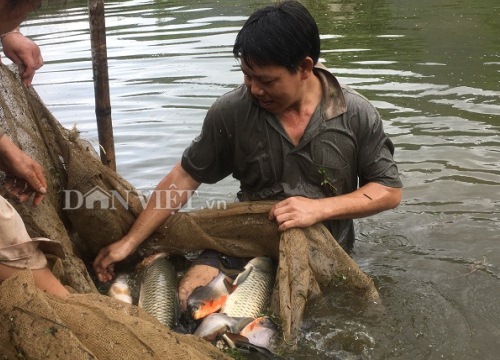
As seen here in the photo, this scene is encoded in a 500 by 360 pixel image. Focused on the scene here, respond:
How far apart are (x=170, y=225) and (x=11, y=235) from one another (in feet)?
6.62

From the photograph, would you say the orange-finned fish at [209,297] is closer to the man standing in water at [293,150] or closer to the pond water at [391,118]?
the man standing in water at [293,150]

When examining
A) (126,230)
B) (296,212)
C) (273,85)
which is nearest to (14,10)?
(273,85)

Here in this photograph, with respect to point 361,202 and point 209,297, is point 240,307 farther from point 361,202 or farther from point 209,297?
point 361,202

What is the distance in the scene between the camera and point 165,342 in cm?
297

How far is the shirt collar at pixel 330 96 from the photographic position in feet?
15.7

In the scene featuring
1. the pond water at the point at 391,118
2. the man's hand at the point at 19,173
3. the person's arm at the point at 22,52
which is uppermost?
the person's arm at the point at 22,52

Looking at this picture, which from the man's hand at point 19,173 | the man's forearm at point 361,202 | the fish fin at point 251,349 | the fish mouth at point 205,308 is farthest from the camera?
the man's forearm at point 361,202

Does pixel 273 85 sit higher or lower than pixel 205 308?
higher

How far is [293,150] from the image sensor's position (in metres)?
4.83

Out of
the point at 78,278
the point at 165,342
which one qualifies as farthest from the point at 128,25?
the point at 165,342

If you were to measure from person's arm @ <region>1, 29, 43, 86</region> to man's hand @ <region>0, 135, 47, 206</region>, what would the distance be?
3.46 feet

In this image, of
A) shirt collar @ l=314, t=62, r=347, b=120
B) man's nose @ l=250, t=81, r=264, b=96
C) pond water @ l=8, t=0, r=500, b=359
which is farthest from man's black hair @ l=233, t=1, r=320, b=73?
pond water @ l=8, t=0, r=500, b=359

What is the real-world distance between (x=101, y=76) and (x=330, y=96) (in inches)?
71.9

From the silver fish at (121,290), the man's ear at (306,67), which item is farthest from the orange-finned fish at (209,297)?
the man's ear at (306,67)
